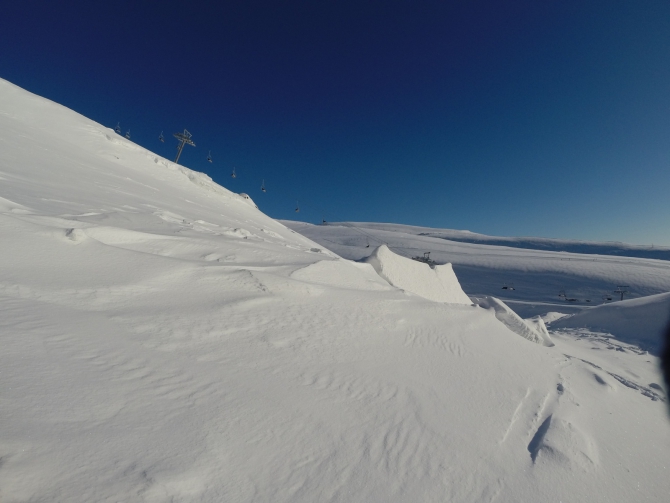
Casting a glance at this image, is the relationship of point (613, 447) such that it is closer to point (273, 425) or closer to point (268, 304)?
point (273, 425)

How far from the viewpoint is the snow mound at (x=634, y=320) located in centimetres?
827

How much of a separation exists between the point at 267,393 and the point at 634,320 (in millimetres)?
11537

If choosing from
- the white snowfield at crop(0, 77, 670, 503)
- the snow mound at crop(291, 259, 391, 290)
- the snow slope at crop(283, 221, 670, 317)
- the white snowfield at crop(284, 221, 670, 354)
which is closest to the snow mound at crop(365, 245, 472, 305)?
the snow mound at crop(291, 259, 391, 290)

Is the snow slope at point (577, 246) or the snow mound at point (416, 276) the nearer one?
the snow mound at point (416, 276)

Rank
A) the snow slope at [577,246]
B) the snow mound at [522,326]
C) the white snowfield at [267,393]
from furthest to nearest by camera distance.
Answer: the snow slope at [577,246]
the snow mound at [522,326]
the white snowfield at [267,393]

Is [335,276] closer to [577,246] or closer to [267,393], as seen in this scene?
[267,393]

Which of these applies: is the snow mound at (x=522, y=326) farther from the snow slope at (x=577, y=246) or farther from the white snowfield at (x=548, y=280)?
the snow slope at (x=577, y=246)

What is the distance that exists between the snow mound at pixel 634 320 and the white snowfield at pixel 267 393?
549cm

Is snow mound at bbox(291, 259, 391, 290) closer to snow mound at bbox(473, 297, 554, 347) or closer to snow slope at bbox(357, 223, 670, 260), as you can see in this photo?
snow mound at bbox(473, 297, 554, 347)

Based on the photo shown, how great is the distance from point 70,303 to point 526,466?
3523mm

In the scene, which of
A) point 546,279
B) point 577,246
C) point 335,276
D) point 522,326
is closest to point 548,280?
point 546,279

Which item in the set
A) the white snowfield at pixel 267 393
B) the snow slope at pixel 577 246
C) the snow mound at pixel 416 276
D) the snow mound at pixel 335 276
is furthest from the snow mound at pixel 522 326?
the snow slope at pixel 577 246

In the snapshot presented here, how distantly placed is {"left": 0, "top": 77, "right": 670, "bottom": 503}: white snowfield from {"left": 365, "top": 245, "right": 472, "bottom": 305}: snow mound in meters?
2.21

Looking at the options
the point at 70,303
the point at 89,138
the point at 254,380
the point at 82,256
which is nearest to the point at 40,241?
the point at 82,256
